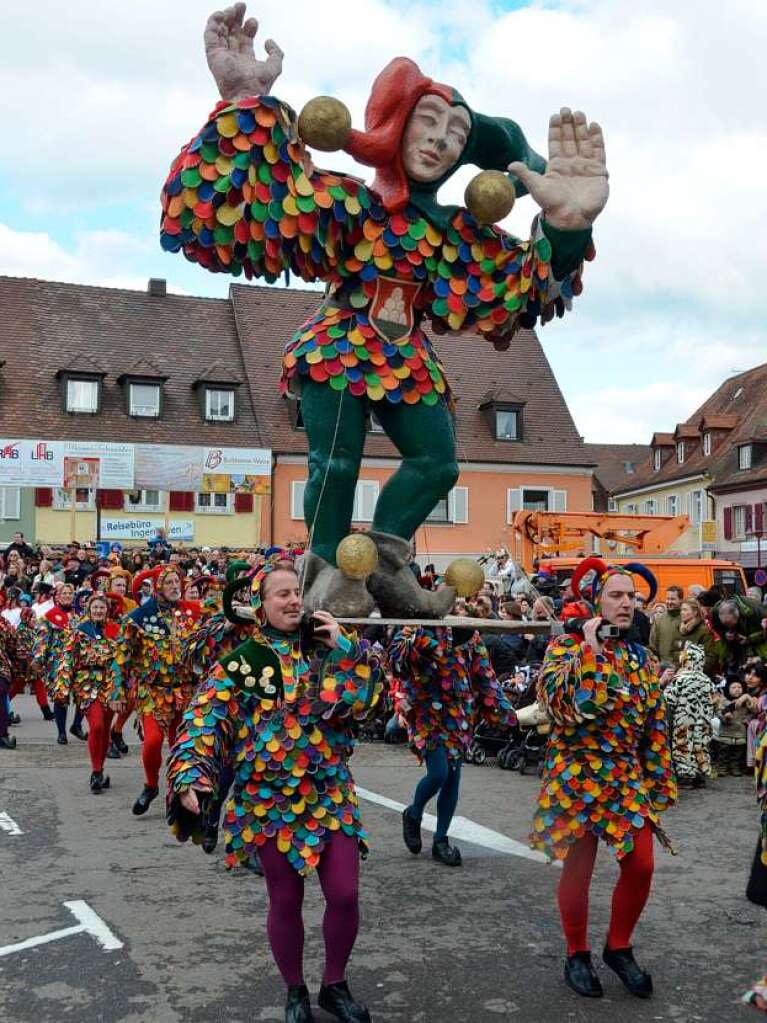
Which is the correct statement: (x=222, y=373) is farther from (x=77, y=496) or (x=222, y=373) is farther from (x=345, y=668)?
(x=345, y=668)

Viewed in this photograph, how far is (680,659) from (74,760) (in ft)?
16.9

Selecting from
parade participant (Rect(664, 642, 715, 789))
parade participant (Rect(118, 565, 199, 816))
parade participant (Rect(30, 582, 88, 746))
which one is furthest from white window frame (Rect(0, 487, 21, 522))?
parade participant (Rect(664, 642, 715, 789))

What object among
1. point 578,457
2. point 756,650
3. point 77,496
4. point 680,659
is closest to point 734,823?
point 756,650

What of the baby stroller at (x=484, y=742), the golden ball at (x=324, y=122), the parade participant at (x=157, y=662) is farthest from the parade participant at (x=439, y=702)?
the baby stroller at (x=484, y=742)

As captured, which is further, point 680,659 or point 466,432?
point 466,432

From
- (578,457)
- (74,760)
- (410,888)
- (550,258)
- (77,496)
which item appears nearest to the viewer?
(550,258)

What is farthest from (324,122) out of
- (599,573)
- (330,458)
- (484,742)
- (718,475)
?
(718,475)

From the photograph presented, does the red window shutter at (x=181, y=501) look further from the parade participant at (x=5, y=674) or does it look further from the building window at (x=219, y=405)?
the parade participant at (x=5, y=674)

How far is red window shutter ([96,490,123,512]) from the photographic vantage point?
2538cm

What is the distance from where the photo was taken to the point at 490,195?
4.71 metres

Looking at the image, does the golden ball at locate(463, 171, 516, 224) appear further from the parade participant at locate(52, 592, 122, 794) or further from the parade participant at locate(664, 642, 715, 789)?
the parade participant at locate(664, 642, 715, 789)

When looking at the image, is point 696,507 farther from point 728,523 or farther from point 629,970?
point 629,970

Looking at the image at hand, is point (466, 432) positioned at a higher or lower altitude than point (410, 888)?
higher

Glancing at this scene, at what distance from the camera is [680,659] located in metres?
8.71
